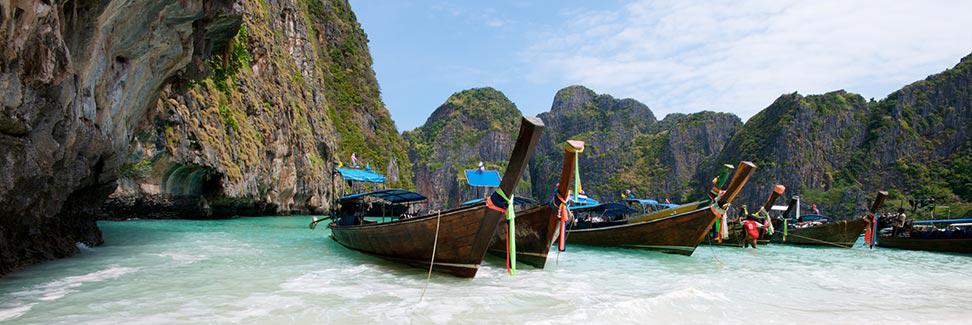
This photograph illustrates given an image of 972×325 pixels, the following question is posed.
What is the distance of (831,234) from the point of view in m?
19.4

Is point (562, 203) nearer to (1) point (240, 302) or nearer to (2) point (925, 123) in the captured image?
(1) point (240, 302)

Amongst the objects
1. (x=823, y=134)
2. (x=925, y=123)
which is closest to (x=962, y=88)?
(x=925, y=123)

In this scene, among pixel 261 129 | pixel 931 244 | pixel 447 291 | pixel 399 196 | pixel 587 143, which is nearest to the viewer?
pixel 447 291

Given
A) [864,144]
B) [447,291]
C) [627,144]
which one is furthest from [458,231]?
[627,144]

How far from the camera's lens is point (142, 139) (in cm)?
1770

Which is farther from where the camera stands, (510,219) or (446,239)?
(446,239)

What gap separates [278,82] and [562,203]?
29.3 m

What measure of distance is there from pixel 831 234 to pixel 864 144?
75.9 meters

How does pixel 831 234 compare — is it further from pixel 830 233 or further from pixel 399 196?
pixel 399 196

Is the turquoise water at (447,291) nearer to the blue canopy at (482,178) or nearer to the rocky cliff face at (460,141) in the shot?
the blue canopy at (482,178)

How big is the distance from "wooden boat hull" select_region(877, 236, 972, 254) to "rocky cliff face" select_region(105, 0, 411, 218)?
26827 millimetres

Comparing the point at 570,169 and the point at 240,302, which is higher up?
the point at 570,169

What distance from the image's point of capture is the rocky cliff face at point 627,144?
111 metres

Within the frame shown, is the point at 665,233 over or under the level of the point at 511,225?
under
